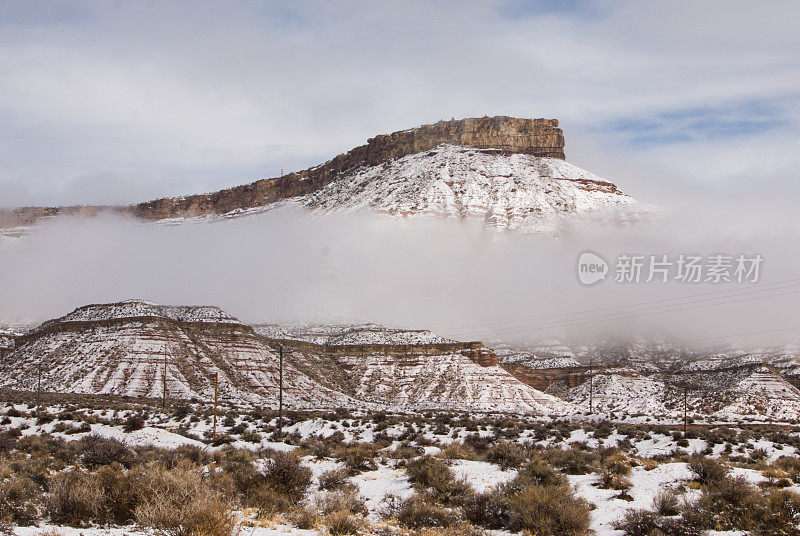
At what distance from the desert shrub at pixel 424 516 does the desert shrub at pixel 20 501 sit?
25.8 ft

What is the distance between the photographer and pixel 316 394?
264 feet

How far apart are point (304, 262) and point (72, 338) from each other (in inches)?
3641

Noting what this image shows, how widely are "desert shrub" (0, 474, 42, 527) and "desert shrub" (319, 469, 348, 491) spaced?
7342mm

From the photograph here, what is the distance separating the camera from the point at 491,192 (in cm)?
18162

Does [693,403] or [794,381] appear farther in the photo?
[794,381]

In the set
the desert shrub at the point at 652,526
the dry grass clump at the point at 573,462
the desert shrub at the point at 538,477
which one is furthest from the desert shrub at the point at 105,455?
the desert shrub at the point at 652,526

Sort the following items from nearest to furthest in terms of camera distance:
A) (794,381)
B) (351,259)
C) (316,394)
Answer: (316,394) < (794,381) < (351,259)

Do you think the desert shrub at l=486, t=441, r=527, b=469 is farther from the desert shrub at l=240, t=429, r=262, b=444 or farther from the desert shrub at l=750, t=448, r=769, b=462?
the desert shrub at l=240, t=429, r=262, b=444

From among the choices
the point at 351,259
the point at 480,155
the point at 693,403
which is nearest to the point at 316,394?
the point at 693,403

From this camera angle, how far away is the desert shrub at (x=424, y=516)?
1598 centimetres

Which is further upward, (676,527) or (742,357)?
(676,527)

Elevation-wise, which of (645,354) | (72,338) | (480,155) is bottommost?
(645,354)

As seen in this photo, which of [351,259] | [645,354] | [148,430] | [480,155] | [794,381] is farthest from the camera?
[480,155]

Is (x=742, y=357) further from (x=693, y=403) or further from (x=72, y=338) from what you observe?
(x=72, y=338)
